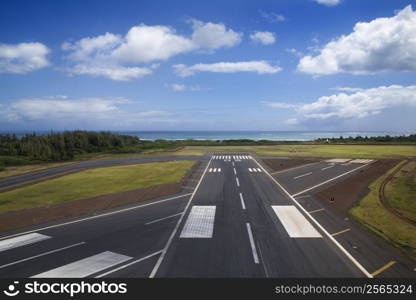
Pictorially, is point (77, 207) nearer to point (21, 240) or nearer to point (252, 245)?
point (21, 240)

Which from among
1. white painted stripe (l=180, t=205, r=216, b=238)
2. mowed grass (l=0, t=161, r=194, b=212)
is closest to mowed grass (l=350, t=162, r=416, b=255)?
white painted stripe (l=180, t=205, r=216, b=238)

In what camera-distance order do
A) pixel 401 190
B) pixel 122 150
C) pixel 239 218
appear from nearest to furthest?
pixel 239 218, pixel 401 190, pixel 122 150

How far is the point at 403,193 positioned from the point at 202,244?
22309mm

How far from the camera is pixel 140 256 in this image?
1211 centimetres

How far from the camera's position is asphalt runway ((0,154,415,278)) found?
→ 35.6 ft

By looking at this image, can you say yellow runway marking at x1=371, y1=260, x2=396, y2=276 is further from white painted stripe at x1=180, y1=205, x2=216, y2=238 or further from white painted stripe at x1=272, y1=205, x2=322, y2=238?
white painted stripe at x1=180, y1=205, x2=216, y2=238

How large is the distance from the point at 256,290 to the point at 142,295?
4.08 meters

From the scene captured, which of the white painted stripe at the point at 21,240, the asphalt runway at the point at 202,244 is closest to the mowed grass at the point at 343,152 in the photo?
the asphalt runway at the point at 202,244

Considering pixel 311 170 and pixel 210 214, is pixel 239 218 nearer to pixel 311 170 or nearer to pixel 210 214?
pixel 210 214

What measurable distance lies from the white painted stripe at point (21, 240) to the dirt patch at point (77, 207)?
2.35m

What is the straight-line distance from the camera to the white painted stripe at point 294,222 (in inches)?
583

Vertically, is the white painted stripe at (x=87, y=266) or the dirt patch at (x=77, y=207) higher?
the dirt patch at (x=77, y=207)

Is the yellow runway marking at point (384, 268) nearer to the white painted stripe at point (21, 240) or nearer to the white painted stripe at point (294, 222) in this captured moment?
the white painted stripe at point (294, 222)

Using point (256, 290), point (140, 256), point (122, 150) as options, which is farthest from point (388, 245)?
point (122, 150)
